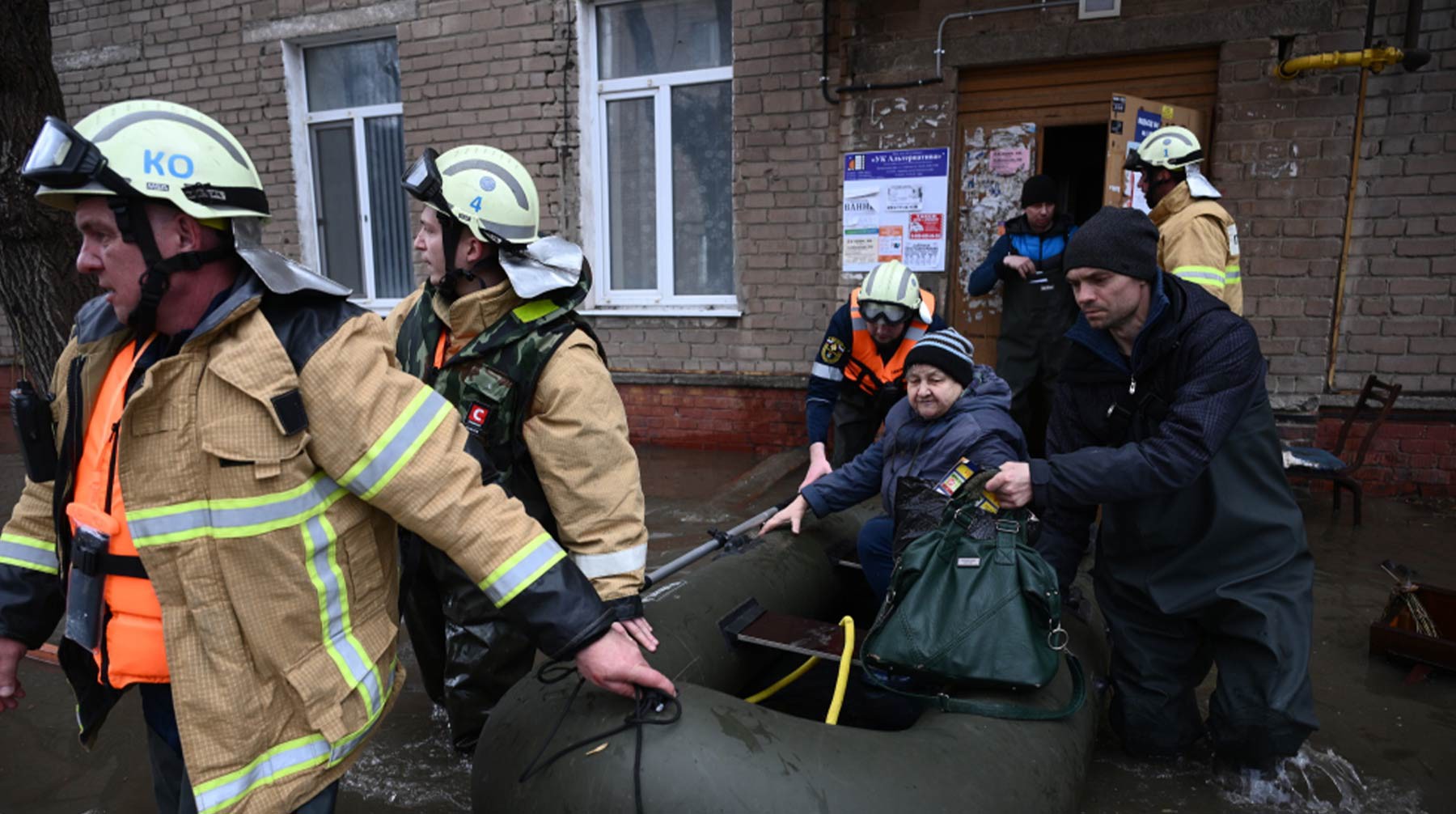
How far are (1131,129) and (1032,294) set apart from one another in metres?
0.94

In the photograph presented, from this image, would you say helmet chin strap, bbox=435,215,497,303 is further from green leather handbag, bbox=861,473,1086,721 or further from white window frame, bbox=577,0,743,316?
white window frame, bbox=577,0,743,316

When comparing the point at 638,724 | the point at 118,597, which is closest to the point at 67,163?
the point at 118,597

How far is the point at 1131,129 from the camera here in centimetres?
427

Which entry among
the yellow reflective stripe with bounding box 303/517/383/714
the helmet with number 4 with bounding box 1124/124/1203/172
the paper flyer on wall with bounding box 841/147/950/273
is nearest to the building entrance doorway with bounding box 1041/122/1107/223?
the paper flyer on wall with bounding box 841/147/950/273

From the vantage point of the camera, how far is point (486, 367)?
6.85 feet

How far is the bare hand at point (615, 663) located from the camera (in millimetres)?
1398

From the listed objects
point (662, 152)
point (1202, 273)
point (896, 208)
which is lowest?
point (1202, 273)

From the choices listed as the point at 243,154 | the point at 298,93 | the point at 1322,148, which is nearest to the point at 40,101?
the point at 243,154

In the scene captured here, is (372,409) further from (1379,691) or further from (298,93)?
(298,93)

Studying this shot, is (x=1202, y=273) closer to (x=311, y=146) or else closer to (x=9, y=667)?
(x=9, y=667)

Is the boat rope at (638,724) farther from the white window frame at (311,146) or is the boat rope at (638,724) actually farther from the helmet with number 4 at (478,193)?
the white window frame at (311,146)

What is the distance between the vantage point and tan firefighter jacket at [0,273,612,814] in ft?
4.07

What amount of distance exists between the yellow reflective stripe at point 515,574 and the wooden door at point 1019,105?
172 inches

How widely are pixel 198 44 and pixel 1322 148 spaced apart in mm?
8158
